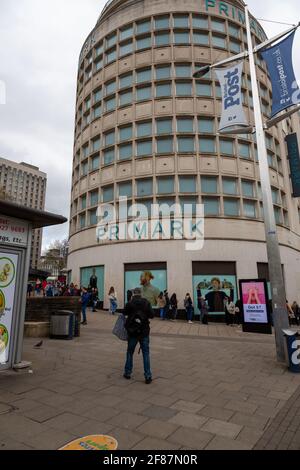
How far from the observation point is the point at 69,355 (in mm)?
8406

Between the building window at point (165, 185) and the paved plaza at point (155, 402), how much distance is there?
15.5 metres

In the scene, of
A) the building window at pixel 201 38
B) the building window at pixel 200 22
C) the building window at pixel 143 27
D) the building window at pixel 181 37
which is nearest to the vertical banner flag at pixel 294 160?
the building window at pixel 201 38

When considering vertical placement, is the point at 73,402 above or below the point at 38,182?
below

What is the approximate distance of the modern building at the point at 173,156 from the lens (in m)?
21.8

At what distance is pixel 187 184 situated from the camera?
2288cm

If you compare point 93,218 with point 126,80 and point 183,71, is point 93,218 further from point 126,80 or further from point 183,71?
point 183,71

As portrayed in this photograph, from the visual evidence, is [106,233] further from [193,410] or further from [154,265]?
[193,410]

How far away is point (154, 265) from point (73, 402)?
55.9ft

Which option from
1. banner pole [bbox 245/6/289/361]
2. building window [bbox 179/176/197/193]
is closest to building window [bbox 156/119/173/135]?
building window [bbox 179/176/197/193]

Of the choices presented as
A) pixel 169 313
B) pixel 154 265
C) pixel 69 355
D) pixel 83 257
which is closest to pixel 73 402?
pixel 69 355

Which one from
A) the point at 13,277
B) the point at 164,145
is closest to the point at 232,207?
the point at 164,145

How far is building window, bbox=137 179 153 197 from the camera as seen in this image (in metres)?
23.1

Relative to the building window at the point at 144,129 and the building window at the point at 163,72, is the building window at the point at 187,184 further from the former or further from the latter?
the building window at the point at 163,72

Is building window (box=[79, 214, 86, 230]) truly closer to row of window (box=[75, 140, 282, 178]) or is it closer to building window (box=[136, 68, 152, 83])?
row of window (box=[75, 140, 282, 178])
